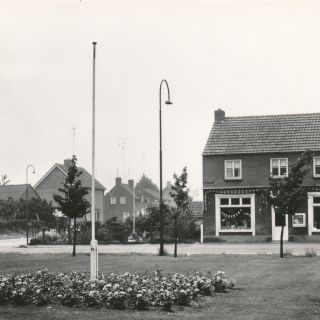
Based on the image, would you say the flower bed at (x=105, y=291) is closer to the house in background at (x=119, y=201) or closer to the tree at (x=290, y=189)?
the tree at (x=290, y=189)

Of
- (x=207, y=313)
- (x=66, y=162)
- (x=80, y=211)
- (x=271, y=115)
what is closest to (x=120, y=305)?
(x=207, y=313)

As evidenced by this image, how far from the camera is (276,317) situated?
10914 millimetres

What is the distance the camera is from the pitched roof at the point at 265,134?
138ft

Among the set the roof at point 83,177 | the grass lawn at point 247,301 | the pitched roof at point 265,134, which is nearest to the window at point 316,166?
the pitched roof at point 265,134

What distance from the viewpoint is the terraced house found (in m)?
40.5

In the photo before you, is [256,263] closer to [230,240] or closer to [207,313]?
[207,313]

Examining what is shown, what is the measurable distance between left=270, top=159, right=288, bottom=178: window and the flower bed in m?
28.8

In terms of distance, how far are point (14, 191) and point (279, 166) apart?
48.9 meters

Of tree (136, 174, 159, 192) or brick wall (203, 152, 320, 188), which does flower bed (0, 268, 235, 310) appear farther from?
tree (136, 174, 159, 192)

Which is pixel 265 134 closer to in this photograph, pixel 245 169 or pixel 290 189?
pixel 245 169

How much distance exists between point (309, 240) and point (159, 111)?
53.2 feet

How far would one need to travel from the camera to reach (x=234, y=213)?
138 feet

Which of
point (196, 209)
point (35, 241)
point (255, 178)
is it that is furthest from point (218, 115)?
point (35, 241)

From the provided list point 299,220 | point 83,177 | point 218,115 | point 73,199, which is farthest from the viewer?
point 83,177
